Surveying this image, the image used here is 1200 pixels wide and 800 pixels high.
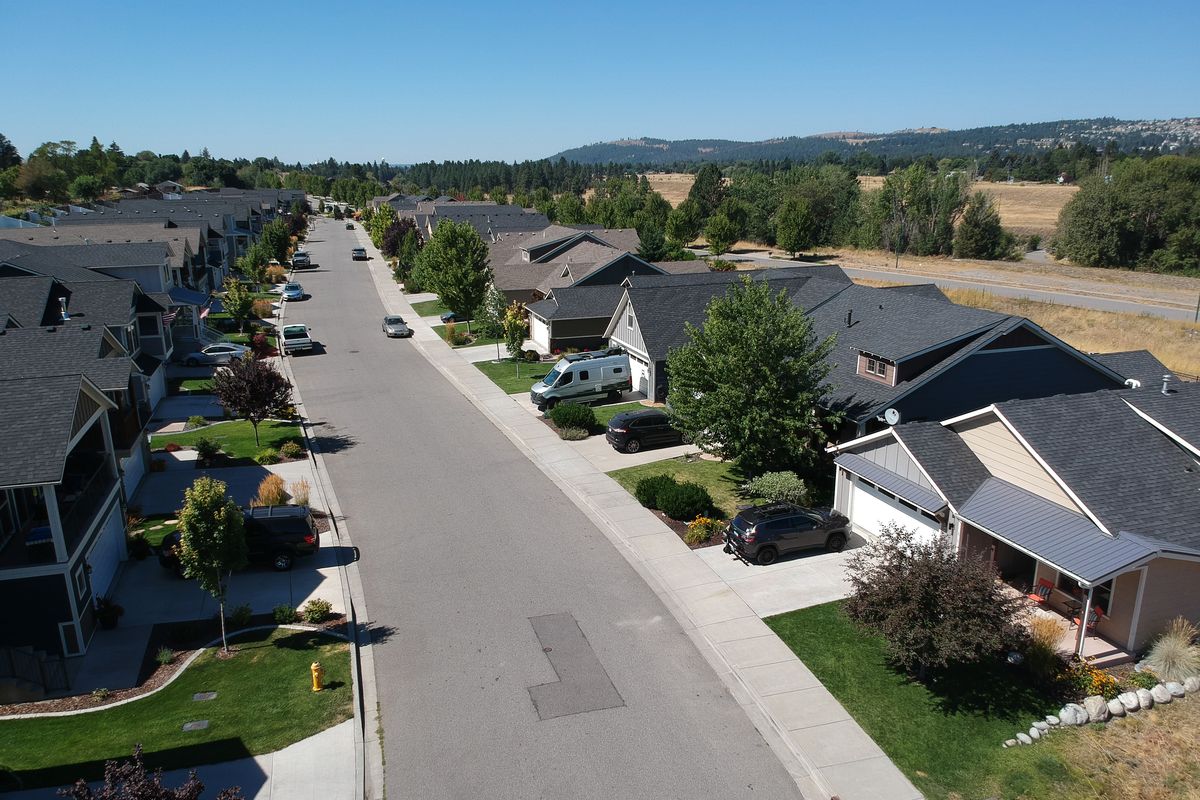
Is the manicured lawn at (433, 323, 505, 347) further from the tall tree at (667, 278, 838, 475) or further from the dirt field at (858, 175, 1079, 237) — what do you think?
the dirt field at (858, 175, 1079, 237)

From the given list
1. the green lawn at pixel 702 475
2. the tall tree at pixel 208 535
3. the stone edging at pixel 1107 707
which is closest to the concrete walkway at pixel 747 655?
the green lawn at pixel 702 475

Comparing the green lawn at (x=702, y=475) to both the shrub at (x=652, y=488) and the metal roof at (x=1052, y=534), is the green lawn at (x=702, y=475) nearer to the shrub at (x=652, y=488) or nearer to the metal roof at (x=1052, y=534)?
the shrub at (x=652, y=488)

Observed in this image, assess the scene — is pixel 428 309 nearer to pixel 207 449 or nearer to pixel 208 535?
pixel 207 449

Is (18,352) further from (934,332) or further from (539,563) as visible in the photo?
(934,332)

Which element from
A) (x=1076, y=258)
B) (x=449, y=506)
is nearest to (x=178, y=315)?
(x=449, y=506)

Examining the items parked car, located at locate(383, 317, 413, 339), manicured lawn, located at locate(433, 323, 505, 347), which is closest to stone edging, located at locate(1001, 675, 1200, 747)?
manicured lawn, located at locate(433, 323, 505, 347)
